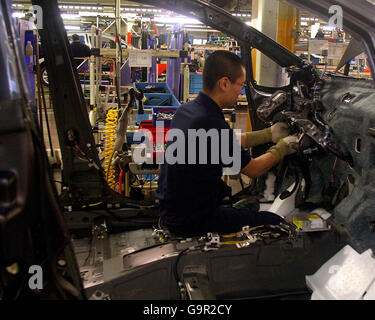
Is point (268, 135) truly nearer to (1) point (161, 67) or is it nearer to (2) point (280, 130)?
(2) point (280, 130)

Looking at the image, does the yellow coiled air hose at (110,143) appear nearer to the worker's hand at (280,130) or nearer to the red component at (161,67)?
the worker's hand at (280,130)

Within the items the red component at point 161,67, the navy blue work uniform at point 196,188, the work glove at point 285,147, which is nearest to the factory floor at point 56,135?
the navy blue work uniform at point 196,188

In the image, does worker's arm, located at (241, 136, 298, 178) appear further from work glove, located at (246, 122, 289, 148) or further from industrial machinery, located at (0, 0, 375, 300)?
work glove, located at (246, 122, 289, 148)

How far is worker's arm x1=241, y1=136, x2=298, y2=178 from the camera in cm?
243

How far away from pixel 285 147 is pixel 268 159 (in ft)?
Answer: 0.65

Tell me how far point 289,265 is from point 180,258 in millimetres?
720

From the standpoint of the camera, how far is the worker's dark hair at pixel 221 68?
230cm

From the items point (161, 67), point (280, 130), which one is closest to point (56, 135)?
point (161, 67)

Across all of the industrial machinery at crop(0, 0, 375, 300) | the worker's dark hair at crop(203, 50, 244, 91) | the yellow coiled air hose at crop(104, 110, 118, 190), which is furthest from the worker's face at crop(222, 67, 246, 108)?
the yellow coiled air hose at crop(104, 110, 118, 190)

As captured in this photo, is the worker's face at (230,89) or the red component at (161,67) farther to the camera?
the red component at (161,67)

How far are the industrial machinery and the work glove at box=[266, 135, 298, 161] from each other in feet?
0.23

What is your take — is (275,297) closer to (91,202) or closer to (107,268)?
(107,268)

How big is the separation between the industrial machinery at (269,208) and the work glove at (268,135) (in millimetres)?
73
